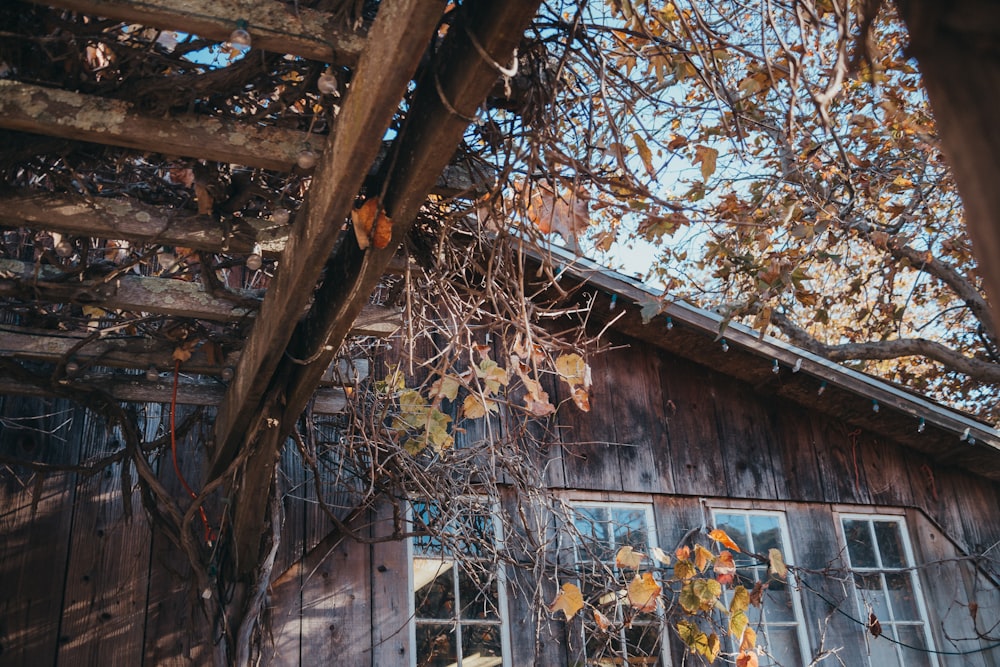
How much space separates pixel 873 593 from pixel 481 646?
8.34 feet

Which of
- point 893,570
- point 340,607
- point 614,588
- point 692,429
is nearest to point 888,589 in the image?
point 893,570

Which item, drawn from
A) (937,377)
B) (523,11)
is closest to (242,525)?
(523,11)

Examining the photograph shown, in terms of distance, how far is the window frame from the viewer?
525 centimetres

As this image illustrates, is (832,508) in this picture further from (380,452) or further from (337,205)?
(337,205)

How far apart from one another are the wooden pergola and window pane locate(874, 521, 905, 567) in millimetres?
3853

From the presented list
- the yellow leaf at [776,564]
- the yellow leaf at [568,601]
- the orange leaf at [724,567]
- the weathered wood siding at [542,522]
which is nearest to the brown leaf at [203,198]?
the weathered wood siding at [542,522]

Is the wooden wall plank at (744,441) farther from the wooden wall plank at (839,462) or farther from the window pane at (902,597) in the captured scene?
the window pane at (902,597)

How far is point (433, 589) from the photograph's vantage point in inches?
169

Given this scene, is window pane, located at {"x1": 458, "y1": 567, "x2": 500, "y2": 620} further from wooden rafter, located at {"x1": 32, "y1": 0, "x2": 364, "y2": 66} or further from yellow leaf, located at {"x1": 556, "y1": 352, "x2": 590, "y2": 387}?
wooden rafter, located at {"x1": 32, "y1": 0, "x2": 364, "y2": 66}

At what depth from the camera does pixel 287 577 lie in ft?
13.3

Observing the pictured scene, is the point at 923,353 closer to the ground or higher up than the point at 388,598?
higher up

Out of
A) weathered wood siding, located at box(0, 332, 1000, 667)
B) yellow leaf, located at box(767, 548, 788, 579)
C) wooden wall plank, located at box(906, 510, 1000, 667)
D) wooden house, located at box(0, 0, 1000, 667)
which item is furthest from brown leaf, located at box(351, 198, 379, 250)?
wooden wall plank, located at box(906, 510, 1000, 667)

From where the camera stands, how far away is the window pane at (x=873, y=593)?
5.29 meters

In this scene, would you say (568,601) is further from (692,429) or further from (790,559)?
(790,559)
